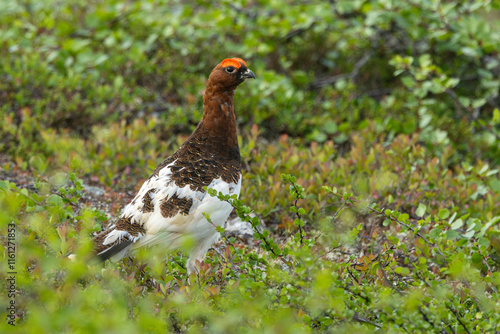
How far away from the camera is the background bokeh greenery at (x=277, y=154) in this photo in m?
2.70

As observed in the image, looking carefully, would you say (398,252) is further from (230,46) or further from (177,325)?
(230,46)

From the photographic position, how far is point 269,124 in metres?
6.46

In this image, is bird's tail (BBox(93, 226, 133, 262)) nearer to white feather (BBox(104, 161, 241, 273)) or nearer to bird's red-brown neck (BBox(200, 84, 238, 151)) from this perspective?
white feather (BBox(104, 161, 241, 273))

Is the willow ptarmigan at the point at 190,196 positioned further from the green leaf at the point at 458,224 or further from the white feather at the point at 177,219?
the green leaf at the point at 458,224

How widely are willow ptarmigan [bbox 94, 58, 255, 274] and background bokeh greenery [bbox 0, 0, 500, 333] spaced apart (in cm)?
17

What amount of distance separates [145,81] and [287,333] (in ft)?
17.9

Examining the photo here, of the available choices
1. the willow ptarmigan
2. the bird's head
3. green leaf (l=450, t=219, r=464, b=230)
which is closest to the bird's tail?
the willow ptarmigan

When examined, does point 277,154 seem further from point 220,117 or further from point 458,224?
point 458,224

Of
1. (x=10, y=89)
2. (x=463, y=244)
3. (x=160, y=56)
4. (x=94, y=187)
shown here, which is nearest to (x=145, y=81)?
(x=160, y=56)

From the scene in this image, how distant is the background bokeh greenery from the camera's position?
2.70 metres

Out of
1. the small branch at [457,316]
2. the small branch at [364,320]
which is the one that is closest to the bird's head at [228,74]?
the small branch at [364,320]

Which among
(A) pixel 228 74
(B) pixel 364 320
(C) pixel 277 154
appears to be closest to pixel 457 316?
(B) pixel 364 320

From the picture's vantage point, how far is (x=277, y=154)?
17.2 feet

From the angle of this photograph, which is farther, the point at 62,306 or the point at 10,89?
the point at 10,89
